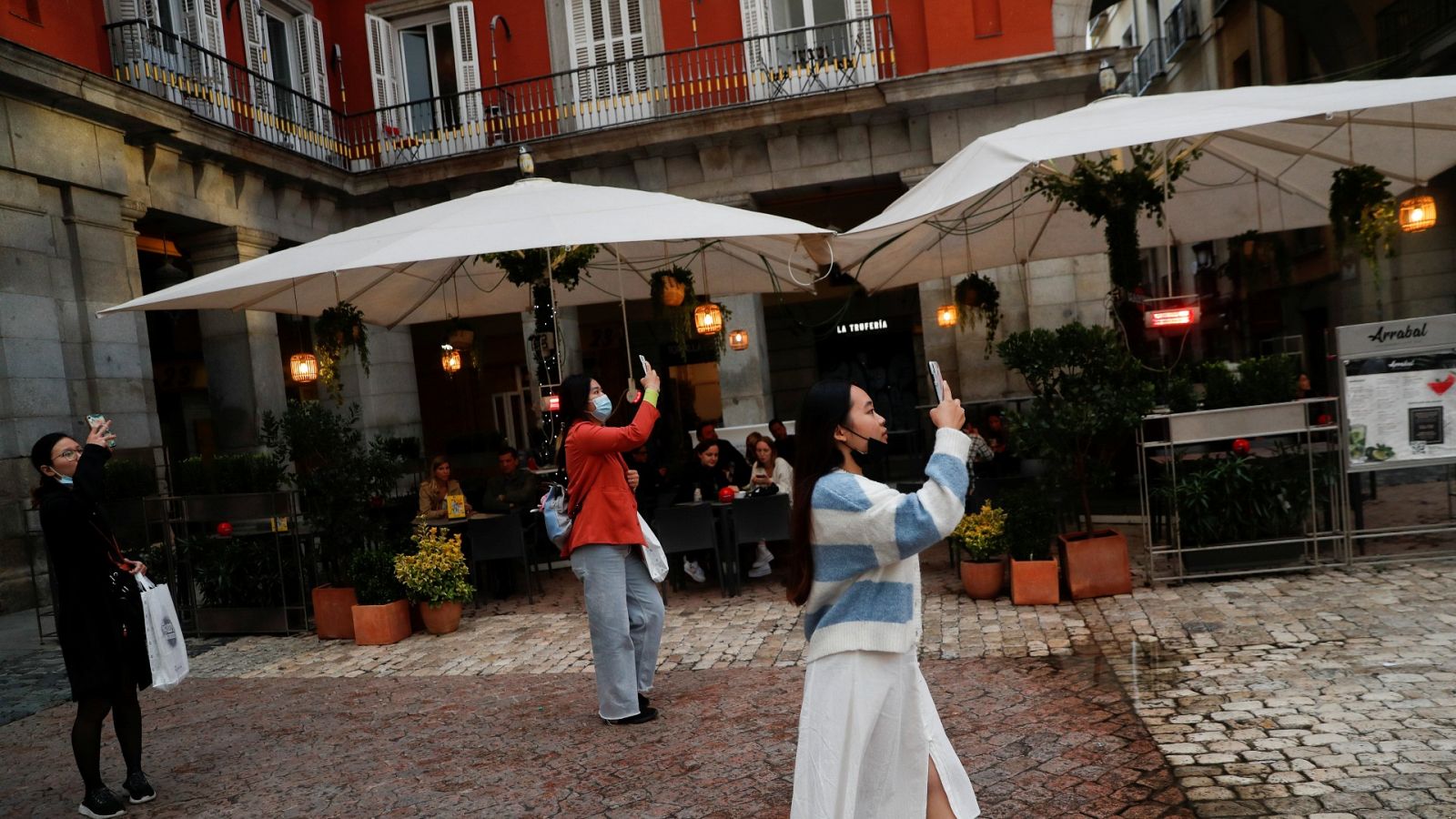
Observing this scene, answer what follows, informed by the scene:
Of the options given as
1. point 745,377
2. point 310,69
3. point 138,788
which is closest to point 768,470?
point 745,377

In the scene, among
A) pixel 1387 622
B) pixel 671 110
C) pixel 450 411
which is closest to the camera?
pixel 1387 622

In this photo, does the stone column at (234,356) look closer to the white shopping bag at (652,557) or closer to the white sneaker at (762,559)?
the white sneaker at (762,559)

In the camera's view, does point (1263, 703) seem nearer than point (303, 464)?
Yes

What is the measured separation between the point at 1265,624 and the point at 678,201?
4.91 meters

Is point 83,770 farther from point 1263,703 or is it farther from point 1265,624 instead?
point 1265,624

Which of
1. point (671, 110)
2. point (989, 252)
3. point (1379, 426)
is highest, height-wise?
point (671, 110)

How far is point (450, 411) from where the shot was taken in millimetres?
22031

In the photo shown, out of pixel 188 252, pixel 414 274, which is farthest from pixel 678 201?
pixel 188 252

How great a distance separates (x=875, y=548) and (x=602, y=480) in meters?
2.76

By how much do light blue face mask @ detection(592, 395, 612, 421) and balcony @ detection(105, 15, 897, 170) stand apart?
1024 centimetres

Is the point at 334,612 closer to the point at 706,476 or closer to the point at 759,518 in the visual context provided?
the point at 706,476

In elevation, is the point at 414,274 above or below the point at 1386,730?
above

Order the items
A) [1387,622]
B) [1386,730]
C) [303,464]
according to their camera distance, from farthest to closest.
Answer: [303,464]
[1387,622]
[1386,730]

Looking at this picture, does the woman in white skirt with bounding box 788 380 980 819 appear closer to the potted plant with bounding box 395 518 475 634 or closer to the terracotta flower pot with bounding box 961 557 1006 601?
the terracotta flower pot with bounding box 961 557 1006 601
